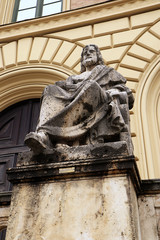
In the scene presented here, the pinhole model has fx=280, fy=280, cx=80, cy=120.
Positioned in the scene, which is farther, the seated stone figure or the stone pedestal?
the seated stone figure

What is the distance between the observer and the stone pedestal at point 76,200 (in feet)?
7.05

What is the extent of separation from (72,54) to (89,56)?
3.09 metres

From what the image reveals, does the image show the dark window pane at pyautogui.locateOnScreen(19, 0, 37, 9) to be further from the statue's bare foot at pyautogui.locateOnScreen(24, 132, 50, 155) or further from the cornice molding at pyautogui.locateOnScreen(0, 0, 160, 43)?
the statue's bare foot at pyautogui.locateOnScreen(24, 132, 50, 155)

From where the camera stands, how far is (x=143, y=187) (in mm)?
2686

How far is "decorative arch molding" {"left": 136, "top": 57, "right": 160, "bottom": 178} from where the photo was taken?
16.9 feet

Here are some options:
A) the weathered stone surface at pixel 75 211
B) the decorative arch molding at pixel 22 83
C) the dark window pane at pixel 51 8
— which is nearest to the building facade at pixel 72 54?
the decorative arch molding at pixel 22 83

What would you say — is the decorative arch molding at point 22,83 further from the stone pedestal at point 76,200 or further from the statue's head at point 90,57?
the stone pedestal at point 76,200

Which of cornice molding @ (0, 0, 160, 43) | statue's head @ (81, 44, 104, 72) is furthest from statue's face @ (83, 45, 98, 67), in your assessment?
cornice molding @ (0, 0, 160, 43)

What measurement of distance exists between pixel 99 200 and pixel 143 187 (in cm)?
62

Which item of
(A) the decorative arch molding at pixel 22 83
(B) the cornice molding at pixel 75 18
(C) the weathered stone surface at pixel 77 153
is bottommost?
(C) the weathered stone surface at pixel 77 153

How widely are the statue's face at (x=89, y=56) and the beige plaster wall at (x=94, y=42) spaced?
2068mm

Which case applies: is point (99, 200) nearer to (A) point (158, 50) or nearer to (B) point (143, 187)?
(B) point (143, 187)

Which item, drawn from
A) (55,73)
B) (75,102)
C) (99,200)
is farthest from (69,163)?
Answer: (55,73)

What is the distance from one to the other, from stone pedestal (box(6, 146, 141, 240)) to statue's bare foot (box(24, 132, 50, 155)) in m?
0.14
